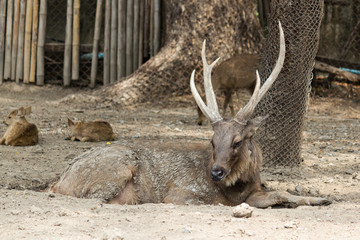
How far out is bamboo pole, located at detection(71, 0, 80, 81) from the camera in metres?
13.5

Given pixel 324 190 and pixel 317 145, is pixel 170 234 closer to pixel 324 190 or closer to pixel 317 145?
pixel 324 190

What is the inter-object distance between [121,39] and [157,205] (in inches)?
325

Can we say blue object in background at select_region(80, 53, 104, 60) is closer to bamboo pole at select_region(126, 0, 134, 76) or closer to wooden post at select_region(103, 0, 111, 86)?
wooden post at select_region(103, 0, 111, 86)

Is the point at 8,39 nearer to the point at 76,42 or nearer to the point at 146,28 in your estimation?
the point at 76,42

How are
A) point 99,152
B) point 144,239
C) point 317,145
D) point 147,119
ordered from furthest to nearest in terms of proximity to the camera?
1. point 147,119
2. point 317,145
3. point 99,152
4. point 144,239

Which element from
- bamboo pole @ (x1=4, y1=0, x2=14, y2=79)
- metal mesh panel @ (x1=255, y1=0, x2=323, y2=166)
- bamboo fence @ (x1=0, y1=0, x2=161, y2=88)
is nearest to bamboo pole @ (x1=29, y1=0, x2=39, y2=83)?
bamboo fence @ (x1=0, y1=0, x2=161, y2=88)

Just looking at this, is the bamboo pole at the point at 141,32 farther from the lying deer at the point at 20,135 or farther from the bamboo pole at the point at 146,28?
the lying deer at the point at 20,135

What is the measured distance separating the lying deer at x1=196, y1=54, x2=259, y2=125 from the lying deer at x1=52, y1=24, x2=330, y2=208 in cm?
507

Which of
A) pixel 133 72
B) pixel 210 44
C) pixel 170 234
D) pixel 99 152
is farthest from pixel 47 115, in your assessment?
pixel 170 234

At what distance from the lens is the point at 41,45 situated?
13.8 meters

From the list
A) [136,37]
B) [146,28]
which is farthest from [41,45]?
[146,28]

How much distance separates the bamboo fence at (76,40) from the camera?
43.4ft

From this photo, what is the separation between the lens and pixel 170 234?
4.23m

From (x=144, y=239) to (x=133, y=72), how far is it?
951 cm
